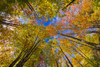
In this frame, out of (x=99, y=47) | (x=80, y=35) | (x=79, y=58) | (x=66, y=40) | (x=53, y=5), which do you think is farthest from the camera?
(x=79, y=58)

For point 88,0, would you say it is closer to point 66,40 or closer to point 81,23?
point 81,23

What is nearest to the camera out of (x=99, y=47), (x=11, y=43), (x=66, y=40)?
(x=99, y=47)

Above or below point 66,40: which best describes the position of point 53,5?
above

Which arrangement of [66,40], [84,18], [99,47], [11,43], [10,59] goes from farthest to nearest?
[66,40], [10,59], [84,18], [11,43], [99,47]

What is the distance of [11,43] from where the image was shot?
5141 mm

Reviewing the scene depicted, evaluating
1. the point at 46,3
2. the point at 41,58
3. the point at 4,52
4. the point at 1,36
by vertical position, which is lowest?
the point at 41,58

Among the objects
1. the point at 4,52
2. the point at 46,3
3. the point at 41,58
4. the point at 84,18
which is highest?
the point at 46,3

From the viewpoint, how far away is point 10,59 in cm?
647

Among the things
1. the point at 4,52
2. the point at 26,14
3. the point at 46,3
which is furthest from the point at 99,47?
the point at 4,52

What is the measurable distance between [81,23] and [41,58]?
1110cm

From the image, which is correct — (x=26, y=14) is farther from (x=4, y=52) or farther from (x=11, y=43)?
(x=4, y=52)

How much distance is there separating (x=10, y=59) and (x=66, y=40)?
9.12 m

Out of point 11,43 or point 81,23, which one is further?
point 81,23

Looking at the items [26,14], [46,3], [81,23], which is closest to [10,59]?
[26,14]
